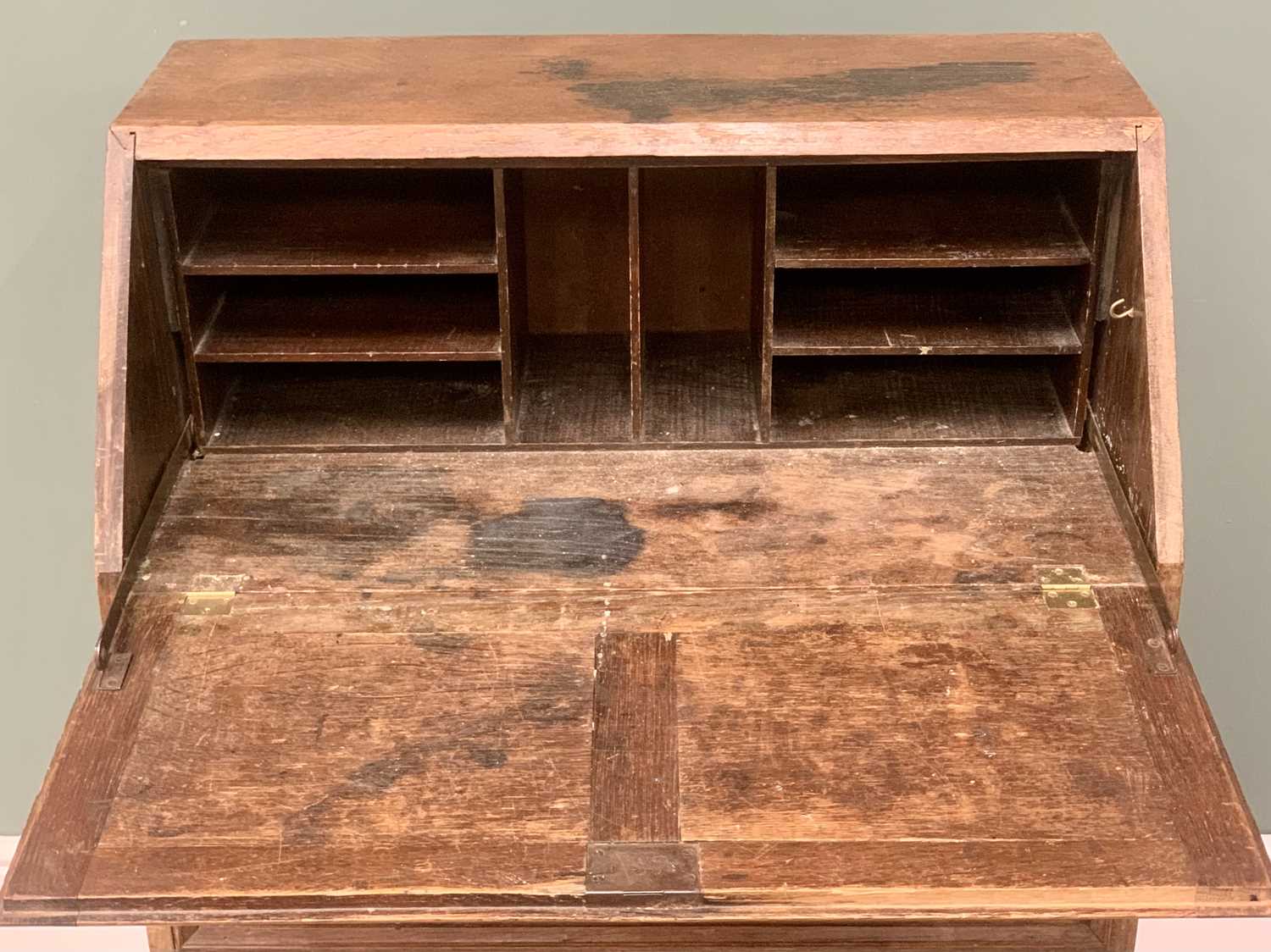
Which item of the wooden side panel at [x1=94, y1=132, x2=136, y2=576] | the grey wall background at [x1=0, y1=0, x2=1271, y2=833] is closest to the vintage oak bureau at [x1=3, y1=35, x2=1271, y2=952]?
A: the wooden side panel at [x1=94, y1=132, x2=136, y2=576]

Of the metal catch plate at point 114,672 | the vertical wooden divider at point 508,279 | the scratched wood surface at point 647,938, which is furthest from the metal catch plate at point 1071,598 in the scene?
the metal catch plate at point 114,672

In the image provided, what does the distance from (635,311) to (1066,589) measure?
68 centimetres

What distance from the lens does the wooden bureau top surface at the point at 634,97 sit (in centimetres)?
188

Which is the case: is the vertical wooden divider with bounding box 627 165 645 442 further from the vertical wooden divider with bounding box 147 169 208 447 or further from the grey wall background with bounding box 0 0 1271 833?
the vertical wooden divider with bounding box 147 169 208 447

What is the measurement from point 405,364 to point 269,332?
26cm

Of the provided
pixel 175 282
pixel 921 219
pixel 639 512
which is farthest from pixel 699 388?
pixel 175 282

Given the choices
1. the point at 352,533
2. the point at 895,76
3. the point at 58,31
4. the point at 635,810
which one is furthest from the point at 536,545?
the point at 58,31

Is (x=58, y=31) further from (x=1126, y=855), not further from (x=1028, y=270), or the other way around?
(x=1126, y=855)

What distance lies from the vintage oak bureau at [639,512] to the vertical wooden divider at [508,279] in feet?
0.05

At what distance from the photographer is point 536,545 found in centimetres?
199

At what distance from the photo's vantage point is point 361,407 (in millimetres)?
2252

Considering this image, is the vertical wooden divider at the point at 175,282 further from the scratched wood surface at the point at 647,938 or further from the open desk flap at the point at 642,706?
the scratched wood surface at the point at 647,938

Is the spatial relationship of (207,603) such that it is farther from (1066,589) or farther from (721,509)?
(1066,589)

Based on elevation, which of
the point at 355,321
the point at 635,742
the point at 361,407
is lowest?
the point at 635,742
